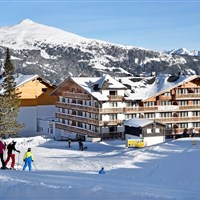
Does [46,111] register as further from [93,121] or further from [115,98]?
[115,98]

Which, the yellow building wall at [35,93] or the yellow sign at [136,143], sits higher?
the yellow building wall at [35,93]

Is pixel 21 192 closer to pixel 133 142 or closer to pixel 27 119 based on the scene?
pixel 133 142

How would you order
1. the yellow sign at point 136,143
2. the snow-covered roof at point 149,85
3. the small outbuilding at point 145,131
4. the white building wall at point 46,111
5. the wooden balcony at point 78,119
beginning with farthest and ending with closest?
1. the white building wall at point 46,111
2. the snow-covered roof at point 149,85
3. the wooden balcony at point 78,119
4. the small outbuilding at point 145,131
5. the yellow sign at point 136,143

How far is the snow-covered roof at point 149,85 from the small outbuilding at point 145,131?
23.8 ft

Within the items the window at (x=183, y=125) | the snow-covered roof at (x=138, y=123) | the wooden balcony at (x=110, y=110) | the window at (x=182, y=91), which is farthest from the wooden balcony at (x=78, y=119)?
the window at (x=182, y=91)

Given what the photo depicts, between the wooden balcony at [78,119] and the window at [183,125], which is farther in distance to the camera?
the window at [183,125]

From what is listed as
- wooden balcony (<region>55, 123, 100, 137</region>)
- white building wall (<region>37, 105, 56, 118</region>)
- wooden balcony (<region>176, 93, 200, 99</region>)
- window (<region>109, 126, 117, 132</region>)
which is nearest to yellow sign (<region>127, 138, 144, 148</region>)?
wooden balcony (<region>55, 123, 100, 137</region>)

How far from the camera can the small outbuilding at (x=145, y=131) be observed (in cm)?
4909

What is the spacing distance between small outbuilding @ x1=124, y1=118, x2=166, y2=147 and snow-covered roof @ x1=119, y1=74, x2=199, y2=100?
7251mm

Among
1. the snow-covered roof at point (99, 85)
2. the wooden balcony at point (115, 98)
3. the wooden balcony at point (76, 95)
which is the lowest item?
the wooden balcony at point (115, 98)

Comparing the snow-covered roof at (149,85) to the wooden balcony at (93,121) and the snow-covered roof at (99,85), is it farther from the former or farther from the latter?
the wooden balcony at (93,121)

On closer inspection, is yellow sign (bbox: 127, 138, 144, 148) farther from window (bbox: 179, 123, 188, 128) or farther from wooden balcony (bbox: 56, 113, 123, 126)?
window (bbox: 179, 123, 188, 128)

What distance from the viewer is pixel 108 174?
25.3 meters

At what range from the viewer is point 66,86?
214ft
